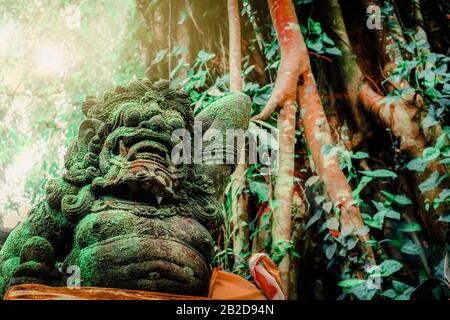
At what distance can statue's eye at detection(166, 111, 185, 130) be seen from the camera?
5.44 ft

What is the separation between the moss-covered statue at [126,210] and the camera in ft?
4.59

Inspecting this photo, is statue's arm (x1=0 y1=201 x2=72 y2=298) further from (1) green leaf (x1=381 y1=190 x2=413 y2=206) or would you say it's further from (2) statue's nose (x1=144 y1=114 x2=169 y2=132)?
(1) green leaf (x1=381 y1=190 x2=413 y2=206)

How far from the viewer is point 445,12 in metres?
3.05

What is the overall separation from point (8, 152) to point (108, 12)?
1390mm

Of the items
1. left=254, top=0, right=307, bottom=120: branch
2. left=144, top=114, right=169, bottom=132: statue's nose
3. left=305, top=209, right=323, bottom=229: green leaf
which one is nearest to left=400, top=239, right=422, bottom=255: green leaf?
left=305, top=209, right=323, bottom=229: green leaf

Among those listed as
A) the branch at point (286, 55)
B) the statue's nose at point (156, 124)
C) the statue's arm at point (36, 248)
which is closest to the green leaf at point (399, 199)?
the branch at point (286, 55)

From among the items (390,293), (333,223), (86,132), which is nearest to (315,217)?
(333,223)

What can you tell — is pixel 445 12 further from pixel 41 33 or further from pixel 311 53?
pixel 41 33

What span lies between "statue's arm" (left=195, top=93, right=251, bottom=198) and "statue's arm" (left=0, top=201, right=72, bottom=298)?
0.55 m

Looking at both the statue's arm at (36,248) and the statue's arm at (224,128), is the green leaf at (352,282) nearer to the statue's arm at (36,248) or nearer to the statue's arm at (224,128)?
the statue's arm at (224,128)

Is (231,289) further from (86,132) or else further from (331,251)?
(331,251)

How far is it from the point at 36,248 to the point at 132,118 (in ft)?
1.73

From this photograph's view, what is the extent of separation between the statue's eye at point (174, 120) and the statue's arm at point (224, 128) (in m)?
0.14
